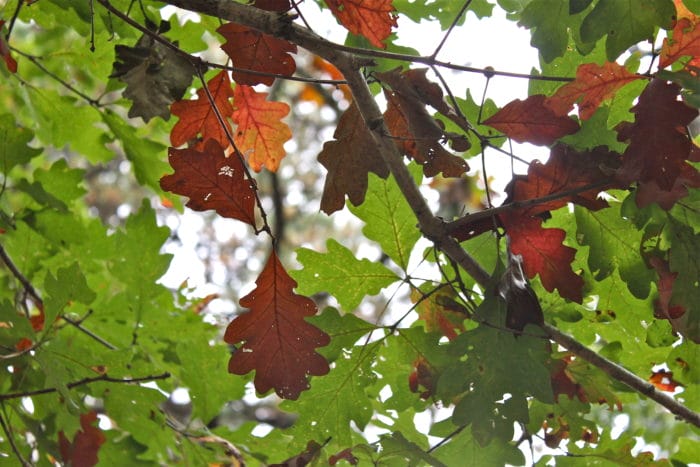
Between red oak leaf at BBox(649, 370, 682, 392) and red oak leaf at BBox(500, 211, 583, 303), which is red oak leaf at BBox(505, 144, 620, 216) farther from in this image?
red oak leaf at BBox(649, 370, 682, 392)

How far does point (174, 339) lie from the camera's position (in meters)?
1.65

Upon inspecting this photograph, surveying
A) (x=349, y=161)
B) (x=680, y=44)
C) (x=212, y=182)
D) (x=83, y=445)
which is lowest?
(x=83, y=445)

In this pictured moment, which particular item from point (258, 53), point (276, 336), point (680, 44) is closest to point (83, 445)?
point (276, 336)

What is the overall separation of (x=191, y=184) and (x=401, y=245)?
1.26ft

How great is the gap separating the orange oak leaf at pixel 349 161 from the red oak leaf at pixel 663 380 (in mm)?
621

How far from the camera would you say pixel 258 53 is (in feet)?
3.45

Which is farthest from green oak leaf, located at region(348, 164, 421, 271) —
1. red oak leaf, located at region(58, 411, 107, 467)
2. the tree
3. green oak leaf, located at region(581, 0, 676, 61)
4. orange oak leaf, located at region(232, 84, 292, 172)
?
red oak leaf, located at region(58, 411, 107, 467)

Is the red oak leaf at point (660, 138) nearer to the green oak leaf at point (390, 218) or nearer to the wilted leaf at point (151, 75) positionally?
the green oak leaf at point (390, 218)

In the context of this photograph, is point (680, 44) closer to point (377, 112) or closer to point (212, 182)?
point (377, 112)

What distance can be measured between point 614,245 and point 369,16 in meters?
0.45

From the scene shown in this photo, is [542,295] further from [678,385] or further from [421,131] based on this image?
[421,131]

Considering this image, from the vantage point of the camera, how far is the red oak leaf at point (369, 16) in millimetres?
960

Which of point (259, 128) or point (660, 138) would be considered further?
point (259, 128)

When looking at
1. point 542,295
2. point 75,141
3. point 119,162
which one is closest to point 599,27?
point 542,295
